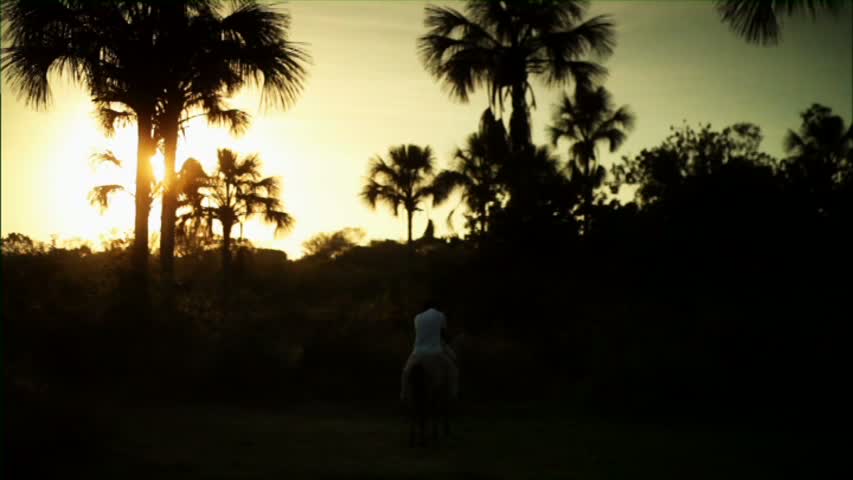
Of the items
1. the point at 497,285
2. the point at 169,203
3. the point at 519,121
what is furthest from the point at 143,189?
the point at 519,121

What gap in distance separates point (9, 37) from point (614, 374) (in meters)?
12.4

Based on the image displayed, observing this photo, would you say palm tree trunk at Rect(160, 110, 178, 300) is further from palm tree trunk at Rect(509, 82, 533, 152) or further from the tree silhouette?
the tree silhouette

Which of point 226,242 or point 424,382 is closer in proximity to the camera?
point 424,382

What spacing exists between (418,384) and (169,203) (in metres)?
Answer: 8.88

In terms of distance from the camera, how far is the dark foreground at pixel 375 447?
9.30 m

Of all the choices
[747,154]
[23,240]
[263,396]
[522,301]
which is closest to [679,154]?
[747,154]

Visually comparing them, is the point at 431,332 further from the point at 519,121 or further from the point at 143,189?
the point at 519,121

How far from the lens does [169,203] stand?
18.3 meters

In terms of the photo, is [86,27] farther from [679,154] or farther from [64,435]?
[679,154]

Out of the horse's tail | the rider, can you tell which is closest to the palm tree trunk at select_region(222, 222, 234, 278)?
the rider

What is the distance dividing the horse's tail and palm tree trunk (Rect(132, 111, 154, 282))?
7.61m

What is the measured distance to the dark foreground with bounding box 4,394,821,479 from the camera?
9.30 m

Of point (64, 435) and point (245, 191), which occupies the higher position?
point (245, 191)

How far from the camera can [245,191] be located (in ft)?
120
